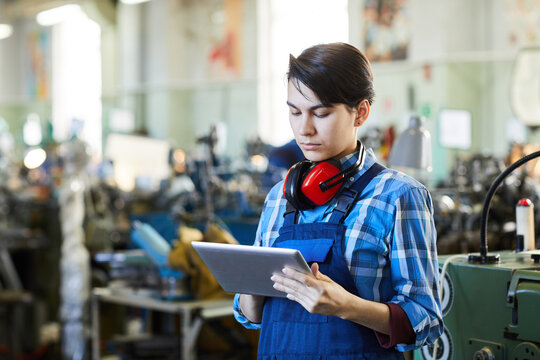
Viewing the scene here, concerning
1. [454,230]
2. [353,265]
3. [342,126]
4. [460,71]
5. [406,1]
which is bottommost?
[454,230]

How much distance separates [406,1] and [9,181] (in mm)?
6025

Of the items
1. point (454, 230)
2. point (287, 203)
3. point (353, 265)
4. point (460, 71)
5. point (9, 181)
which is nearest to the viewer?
point (353, 265)

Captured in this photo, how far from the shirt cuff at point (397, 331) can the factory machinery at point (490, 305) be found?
0.42m

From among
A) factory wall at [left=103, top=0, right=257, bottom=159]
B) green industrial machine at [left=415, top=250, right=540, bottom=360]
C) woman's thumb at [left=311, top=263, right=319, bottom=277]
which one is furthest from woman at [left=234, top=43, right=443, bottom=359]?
factory wall at [left=103, top=0, right=257, bottom=159]

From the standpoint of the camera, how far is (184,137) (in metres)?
14.2

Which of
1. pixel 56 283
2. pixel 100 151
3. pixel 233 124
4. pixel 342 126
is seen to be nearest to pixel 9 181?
pixel 56 283

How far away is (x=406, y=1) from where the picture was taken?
1066 cm

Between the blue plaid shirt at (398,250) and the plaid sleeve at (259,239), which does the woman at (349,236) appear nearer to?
the blue plaid shirt at (398,250)

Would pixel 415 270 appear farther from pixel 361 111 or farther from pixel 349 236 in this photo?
pixel 361 111

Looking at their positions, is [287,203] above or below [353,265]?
A: above

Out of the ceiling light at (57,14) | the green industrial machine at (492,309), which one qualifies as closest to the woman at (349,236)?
the green industrial machine at (492,309)

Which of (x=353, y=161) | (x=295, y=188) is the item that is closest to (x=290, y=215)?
(x=295, y=188)

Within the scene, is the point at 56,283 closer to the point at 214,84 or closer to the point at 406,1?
the point at 406,1

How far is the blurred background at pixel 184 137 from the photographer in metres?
4.24
